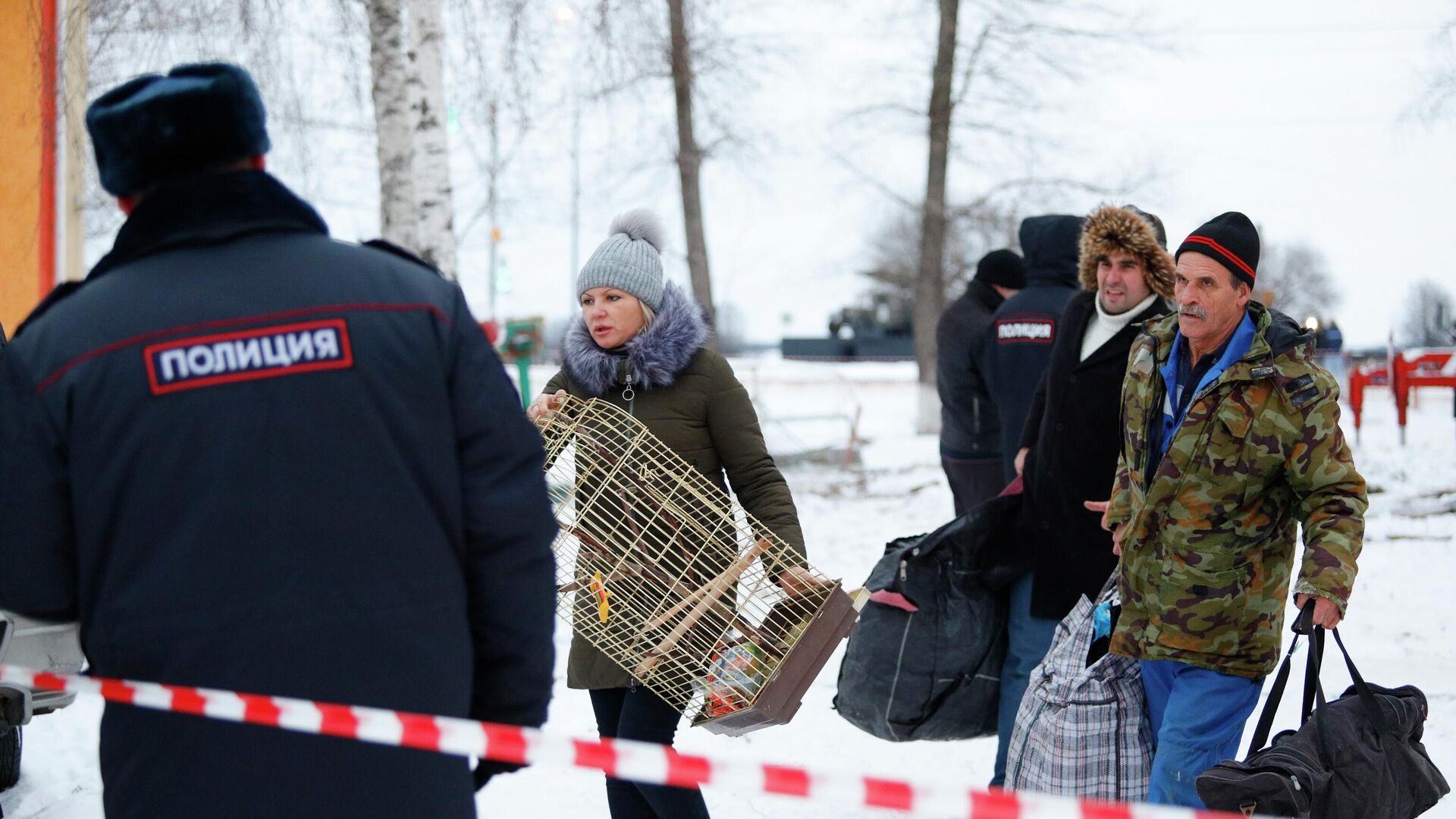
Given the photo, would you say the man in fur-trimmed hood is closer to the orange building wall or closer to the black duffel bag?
the black duffel bag

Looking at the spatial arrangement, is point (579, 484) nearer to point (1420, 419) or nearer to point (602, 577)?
point (602, 577)

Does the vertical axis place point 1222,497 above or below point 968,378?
above

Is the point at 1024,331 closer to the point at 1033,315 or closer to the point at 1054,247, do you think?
the point at 1033,315

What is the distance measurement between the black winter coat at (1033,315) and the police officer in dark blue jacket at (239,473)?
4.03 m

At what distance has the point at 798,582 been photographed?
3217 millimetres

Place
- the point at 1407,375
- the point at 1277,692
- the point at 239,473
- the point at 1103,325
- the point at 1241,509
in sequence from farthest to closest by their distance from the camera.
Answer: the point at 1407,375 → the point at 1103,325 → the point at 1241,509 → the point at 1277,692 → the point at 239,473

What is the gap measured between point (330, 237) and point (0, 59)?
294 inches

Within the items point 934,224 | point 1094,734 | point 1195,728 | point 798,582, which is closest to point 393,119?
point 798,582

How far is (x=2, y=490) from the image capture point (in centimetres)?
A: 171

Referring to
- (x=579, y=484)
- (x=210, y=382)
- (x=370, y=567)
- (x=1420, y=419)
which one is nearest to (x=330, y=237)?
(x=210, y=382)

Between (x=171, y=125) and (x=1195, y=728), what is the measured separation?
2.82 m

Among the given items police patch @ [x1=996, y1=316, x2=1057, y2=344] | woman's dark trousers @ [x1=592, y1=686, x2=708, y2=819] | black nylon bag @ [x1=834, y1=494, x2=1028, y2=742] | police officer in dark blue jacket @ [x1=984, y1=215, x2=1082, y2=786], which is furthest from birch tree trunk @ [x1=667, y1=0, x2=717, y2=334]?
woman's dark trousers @ [x1=592, y1=686, x2=708, y2=819]

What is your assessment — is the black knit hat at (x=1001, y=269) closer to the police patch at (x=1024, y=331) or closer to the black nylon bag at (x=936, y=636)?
the police patch at (x=1024, y=331)

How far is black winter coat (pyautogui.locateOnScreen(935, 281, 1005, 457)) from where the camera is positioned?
6.20 meters
